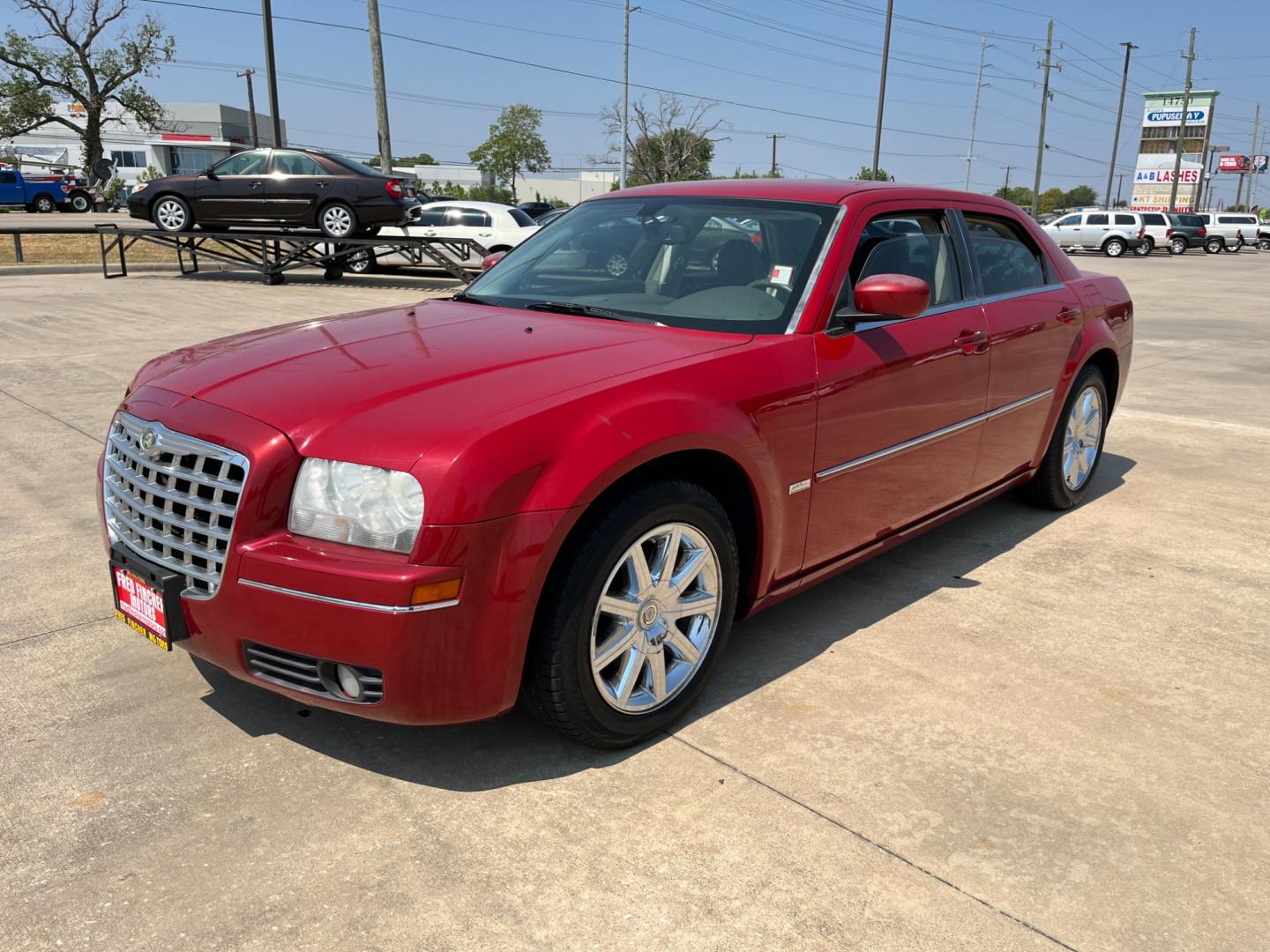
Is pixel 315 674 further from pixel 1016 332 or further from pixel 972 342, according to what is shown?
pixel 1016 332

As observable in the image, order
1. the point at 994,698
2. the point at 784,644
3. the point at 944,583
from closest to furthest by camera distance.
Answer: the point at 994,698 → the point at 784,644 → the point at 944,583

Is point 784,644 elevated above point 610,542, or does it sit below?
below

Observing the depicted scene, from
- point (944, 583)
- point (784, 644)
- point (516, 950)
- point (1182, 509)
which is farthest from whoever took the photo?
point (1182, 509)

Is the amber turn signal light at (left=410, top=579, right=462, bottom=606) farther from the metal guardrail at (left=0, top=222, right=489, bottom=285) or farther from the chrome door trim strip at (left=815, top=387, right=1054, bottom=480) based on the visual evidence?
the metal guardrail at (left=0, top=222, right=489, bottom=285)

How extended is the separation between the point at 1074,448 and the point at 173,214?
56.5ft

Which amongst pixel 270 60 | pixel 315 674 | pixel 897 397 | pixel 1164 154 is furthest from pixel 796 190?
pixel 1164 154

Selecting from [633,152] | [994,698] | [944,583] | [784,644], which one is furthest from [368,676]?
[633,152]

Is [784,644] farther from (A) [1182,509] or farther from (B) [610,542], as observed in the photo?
(A) [1182,509]

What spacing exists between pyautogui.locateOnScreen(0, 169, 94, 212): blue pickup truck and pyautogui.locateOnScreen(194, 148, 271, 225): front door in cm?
3248

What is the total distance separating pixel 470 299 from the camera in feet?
13.5

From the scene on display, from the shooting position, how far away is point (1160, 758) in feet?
9.84

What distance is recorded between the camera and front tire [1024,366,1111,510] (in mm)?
5176

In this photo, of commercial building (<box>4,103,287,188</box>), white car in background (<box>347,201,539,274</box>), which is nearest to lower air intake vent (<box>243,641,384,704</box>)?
white car in background (<box>347,201,539,274</box>)

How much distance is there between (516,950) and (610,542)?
1015 millimetres
